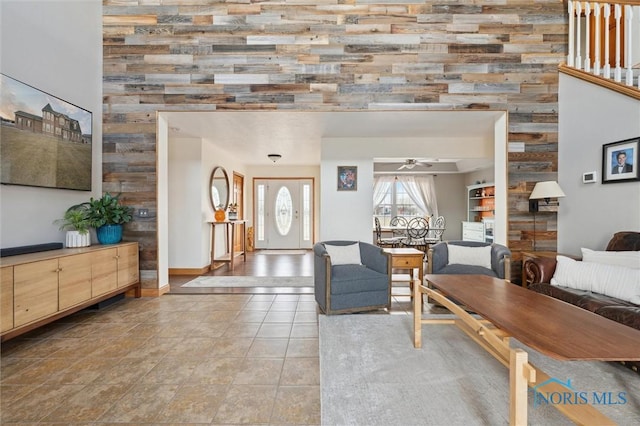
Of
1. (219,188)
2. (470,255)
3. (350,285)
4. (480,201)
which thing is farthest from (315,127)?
(480,201)

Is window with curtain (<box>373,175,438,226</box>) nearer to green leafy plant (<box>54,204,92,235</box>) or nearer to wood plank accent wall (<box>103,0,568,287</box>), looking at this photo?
wood plank accent wall (<box>103,0,568,287</box>)

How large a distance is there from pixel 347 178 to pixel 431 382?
3900mm

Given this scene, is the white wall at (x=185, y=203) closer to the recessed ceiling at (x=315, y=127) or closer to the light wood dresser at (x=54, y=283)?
the recessed ceiling at (x=315, y=127)

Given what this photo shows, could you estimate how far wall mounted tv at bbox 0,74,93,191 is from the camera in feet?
9.05

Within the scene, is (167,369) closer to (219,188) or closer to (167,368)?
(167,368)

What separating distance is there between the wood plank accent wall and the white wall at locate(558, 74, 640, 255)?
14 centimetres

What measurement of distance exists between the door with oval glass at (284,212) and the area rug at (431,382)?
232 inches

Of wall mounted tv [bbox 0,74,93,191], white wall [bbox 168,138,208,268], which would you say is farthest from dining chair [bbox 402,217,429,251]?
wall mounted tv [bbox 0,74,93,191]

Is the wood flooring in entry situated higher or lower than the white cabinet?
lower

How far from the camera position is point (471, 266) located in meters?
3.66

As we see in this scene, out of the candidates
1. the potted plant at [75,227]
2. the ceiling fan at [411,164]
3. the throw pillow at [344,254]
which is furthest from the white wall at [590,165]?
the potted plant at [75,227]

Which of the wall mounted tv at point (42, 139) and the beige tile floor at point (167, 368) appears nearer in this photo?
the beige tile floor at point (167, 368)

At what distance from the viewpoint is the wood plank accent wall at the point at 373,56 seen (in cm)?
412

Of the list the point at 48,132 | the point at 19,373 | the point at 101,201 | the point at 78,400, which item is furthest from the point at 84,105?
the point at 78,400
